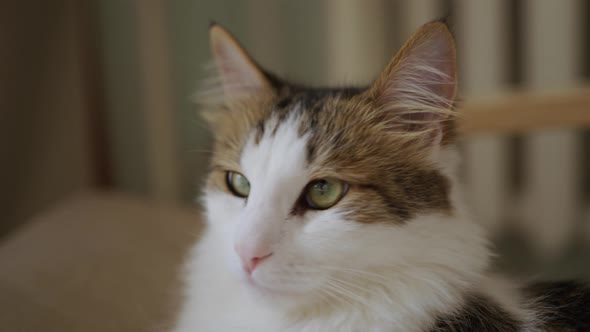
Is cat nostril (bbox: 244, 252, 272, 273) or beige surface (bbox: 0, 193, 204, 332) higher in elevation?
cat nostril (bbox: 244, 252, 272, 273)

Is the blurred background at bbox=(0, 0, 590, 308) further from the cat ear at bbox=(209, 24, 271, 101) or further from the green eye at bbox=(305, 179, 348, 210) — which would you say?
the green eye at bbox=(305, 179, 348, 210)

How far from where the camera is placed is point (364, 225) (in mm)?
735

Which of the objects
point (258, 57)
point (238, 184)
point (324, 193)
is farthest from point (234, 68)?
point (258, 57)

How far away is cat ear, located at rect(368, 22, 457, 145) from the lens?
754mm

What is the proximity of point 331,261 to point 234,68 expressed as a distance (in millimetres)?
457

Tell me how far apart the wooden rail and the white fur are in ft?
2.19

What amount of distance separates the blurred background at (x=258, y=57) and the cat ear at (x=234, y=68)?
78 centimetres

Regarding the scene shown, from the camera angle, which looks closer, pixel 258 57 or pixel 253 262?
pixel 253 262

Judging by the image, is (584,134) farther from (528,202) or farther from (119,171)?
(119,171)

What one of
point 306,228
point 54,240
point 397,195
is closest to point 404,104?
point 397,195

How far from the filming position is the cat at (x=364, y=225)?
73cm

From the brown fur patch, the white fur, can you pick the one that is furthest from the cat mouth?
the brown fur patch

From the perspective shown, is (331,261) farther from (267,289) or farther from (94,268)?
(94,268)

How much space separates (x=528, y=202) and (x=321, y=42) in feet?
3.44
